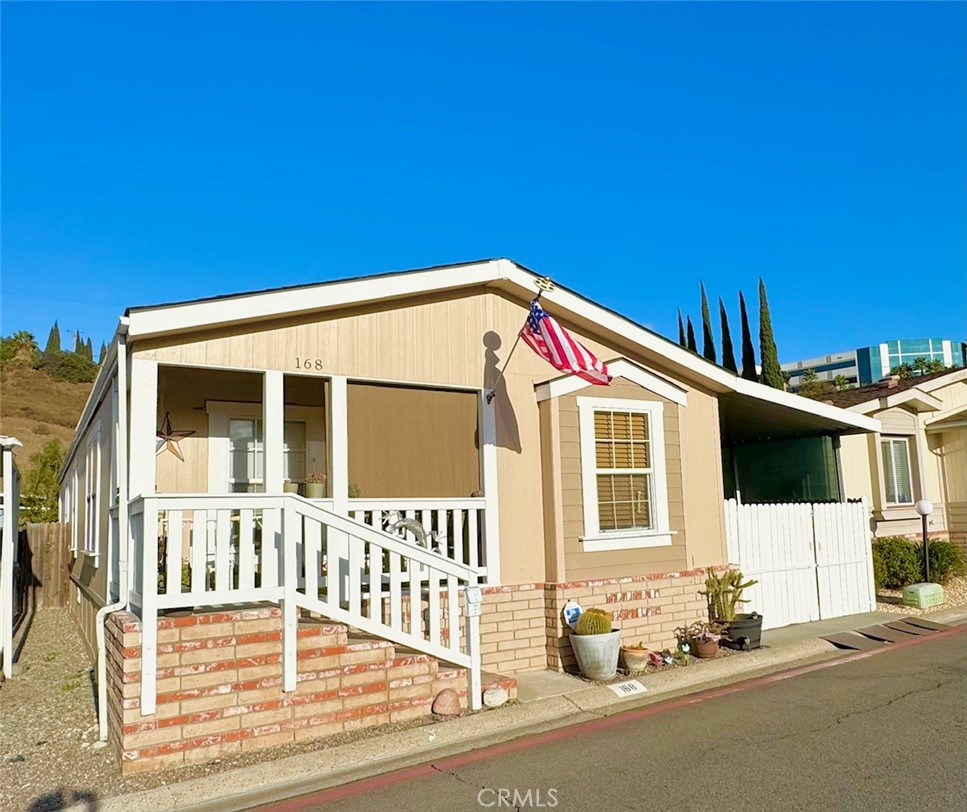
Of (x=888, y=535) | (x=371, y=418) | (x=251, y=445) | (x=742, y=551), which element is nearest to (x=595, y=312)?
(x=371, y=418)

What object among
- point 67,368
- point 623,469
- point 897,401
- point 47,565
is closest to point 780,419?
point 897,401

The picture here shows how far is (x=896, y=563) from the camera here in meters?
13.9

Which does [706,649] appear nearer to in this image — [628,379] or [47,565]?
[628,379]

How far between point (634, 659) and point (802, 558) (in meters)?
4.46

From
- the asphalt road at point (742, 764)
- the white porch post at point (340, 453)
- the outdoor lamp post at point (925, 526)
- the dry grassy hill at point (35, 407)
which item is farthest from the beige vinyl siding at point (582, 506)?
the dry grassy hill at point (35, 407)

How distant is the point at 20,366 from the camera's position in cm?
5422

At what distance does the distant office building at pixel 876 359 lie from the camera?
99.5 metres

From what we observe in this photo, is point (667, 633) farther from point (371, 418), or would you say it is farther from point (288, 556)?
point (288, 556)

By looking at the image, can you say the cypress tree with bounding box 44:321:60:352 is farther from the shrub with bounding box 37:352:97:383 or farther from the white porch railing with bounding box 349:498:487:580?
the white porch railing with bounding box 349:498:487:580

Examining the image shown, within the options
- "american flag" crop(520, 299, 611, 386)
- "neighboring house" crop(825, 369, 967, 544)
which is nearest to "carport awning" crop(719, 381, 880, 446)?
"neighboring house" crop(825, 369, 967, 544)

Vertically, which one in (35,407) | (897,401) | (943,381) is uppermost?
(35,407)

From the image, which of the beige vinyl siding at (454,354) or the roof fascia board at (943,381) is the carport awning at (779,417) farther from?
the roof fascia board at (943,381)

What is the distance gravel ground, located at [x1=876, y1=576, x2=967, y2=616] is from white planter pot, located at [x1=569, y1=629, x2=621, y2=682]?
6555 millimetres

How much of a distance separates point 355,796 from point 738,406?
8.94m
